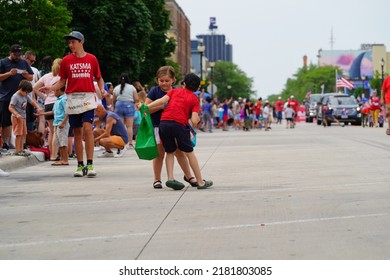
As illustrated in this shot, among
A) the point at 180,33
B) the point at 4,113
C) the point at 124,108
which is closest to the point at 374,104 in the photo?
the point at 124,108

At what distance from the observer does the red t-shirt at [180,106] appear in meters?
11.2

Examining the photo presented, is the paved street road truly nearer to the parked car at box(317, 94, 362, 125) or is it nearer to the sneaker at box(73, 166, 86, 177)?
the sneaker at box(73, 166, 86, 177)

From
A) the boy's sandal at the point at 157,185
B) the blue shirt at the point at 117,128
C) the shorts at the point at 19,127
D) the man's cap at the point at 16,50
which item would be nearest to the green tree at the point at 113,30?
the blue shirt at the point at 117,128

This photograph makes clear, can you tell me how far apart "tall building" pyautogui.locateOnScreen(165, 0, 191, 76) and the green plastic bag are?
11228cm

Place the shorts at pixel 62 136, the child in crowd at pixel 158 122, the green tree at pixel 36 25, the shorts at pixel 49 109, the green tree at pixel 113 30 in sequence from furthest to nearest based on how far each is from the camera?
the green tree at pixel 113 30, the green tree at pixel 36 25, the shorts at pixel 49 109, the shorts at pixel 62 136, the child in crowd at pixel 158 122

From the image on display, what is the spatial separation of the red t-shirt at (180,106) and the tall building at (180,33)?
112472 mm

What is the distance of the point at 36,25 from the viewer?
4466 cm

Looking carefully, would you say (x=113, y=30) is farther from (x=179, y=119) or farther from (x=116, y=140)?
(x=179, y=119)

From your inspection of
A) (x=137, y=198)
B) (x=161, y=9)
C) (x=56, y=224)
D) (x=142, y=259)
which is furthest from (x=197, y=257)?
(x=161, y=9)

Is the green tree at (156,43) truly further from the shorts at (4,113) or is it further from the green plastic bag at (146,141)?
the green plastic bag at (146,141)

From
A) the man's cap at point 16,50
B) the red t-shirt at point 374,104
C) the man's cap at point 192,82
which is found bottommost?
the red t-shirt at point 374,104

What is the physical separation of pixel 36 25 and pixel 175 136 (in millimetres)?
34558

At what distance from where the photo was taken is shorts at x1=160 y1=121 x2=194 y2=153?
11.2 m

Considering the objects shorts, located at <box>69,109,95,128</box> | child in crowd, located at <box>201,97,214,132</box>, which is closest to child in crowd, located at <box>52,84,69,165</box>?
shorts, located at <box>69,109,95,128</box>
